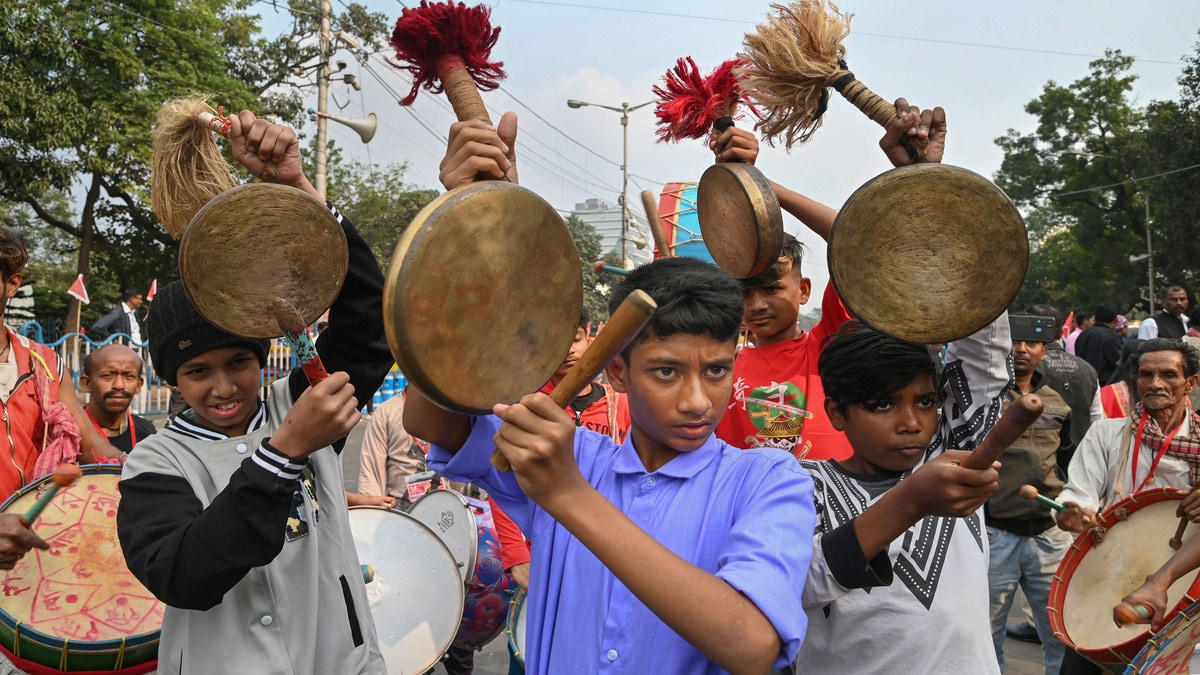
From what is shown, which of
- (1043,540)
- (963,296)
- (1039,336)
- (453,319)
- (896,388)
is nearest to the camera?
(453,319)

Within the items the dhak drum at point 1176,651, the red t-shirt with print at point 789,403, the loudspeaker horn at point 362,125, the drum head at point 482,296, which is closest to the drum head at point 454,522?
the red t-shirt with print at point 789,403

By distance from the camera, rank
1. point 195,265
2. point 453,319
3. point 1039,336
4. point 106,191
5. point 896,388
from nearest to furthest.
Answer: point 453,319
point 195,265
point 896,388
point 1039,336
point 106,191

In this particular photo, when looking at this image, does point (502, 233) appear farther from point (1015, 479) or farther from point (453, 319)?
point (1015, 479)

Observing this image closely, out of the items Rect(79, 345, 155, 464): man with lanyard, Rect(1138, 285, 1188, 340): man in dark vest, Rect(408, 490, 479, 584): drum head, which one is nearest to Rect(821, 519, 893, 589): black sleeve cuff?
Rect(408, 490, 479, 584): drum head

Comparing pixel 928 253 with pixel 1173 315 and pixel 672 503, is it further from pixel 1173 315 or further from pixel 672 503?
pixel 1173 315

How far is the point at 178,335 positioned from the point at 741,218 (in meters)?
1.48

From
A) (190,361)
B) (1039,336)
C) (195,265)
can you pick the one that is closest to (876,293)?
(195,265)

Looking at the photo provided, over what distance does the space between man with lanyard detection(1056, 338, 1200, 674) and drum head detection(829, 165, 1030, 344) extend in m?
2.76

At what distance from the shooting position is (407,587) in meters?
3.89

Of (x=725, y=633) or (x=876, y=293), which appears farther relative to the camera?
(x=876, y=293)

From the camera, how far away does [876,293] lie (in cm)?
185

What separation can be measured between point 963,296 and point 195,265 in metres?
1.52

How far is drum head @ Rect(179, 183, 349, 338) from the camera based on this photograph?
168 cm

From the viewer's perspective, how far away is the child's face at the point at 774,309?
3258mm
